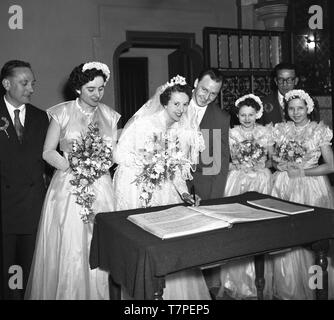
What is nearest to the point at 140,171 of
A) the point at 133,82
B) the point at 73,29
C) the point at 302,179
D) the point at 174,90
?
the point at 174,90

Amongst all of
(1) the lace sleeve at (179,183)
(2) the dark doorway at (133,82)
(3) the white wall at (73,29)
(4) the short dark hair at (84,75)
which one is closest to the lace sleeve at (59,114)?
(4) the short dark hair at (84,75)

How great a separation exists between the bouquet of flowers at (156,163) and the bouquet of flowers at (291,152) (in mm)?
1258

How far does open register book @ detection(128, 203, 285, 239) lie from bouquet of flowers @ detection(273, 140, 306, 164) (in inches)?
56.9

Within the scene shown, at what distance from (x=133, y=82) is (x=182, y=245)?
30.5 feet

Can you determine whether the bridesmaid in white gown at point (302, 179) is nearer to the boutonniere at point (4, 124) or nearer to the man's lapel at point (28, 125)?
the man's lapel at point (28, 125)

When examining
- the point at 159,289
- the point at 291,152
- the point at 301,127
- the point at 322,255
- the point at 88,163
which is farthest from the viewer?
the point at 301,127

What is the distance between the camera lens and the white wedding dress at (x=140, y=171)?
342 cm

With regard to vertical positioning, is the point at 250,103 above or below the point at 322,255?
→ above

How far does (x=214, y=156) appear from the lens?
4.38m

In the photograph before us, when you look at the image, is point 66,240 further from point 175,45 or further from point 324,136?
point 175,45

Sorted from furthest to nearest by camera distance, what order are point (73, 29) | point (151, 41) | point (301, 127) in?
1. point (151, 41)
2. point (73, 29)
3. point (301, 127)

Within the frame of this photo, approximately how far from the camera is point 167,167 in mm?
3236
